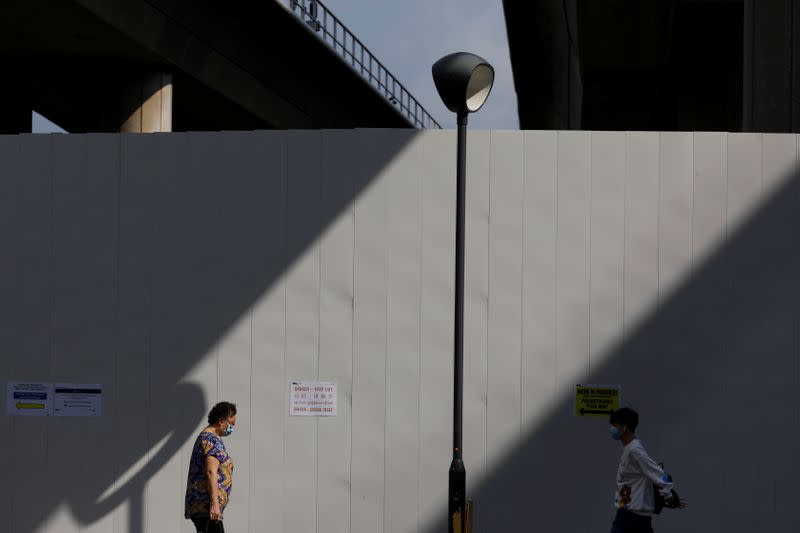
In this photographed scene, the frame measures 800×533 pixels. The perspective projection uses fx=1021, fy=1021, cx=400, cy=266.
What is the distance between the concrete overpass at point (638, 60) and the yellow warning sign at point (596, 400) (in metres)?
7.15

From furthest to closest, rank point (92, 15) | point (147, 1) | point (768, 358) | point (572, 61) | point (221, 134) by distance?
point (572, 61), point (147, 1), point (92, 15), point (221, 134), point (768, 358)

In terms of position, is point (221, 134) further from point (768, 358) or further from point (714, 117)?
point (714, 117)

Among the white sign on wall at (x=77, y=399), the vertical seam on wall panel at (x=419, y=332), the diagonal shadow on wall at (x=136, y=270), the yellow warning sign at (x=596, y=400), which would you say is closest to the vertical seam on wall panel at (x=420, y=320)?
the vertical seam on wall panel at (x=419, y=332)

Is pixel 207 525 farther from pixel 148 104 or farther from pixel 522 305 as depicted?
pixel 148 104

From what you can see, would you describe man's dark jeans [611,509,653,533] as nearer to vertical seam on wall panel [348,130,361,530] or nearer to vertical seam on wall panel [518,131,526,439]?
vertical seam on wall panel [518,131,526,439]

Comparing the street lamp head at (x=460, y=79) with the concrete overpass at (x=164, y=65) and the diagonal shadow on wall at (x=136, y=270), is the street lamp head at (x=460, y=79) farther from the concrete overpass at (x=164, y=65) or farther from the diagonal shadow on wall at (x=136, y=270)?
the concrete overpass at (x=164, y=65)

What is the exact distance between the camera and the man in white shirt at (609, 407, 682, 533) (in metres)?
8.56

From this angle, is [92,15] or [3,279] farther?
[92,15]

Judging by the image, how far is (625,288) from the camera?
10016 mm

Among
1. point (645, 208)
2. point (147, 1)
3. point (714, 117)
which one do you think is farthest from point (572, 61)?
point (645, 208)

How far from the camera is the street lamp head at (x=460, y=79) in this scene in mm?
8922

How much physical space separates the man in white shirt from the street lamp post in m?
1.35

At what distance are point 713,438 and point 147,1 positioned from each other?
58.9ft

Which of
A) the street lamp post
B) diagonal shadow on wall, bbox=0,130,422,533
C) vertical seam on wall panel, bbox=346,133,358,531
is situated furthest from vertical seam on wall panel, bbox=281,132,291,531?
the street lamp post
